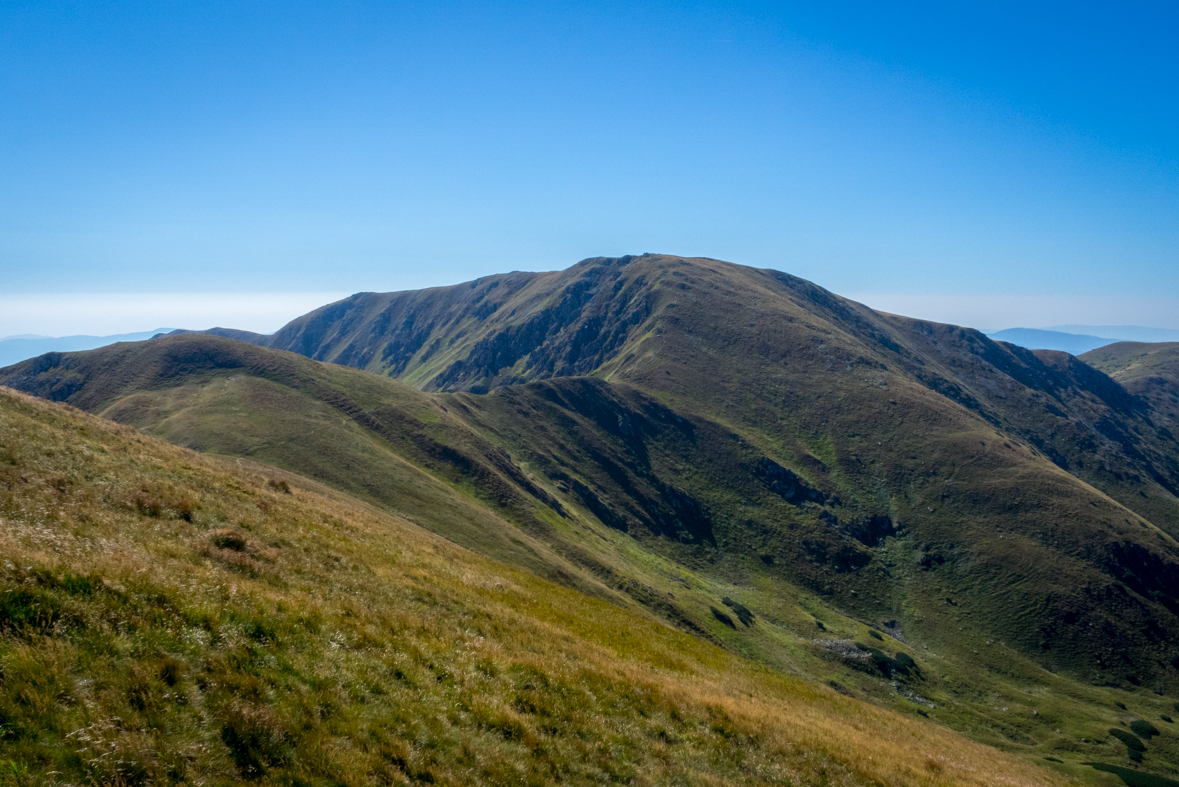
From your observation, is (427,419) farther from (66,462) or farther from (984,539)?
(984,539)

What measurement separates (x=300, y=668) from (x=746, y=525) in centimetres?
15386

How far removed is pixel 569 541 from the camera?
321 feet

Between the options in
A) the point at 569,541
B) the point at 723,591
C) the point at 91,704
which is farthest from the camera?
the point at 723,591

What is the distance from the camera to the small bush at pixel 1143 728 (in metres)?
94.3

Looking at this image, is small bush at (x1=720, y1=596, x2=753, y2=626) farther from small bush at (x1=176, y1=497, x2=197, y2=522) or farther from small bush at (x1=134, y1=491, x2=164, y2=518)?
small bush at (x1=134, y1=491, x2=164, y2=518)

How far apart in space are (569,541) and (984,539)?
121455 millimetres

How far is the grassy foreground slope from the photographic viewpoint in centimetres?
773

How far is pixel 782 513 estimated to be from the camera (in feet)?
513

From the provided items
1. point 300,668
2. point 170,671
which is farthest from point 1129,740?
point 170,671

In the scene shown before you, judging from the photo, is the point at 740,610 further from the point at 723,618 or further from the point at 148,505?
the point at 148,505


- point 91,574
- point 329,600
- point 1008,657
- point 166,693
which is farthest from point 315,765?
point 1008,657

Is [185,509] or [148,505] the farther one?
[185,509]

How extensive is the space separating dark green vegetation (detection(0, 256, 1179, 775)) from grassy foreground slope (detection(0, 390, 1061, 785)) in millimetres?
49636

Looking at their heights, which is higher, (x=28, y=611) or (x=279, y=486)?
(x=28, y=611)
